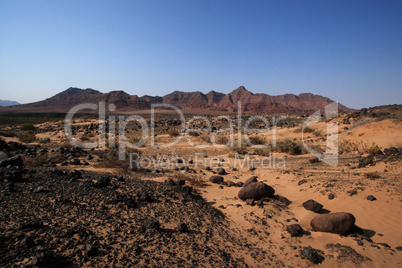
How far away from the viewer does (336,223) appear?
445 cm

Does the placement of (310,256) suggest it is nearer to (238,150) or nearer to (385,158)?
(385,158)

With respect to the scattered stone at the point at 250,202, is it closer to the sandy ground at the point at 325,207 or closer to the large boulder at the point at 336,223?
the sandy ground at the point at 325,207

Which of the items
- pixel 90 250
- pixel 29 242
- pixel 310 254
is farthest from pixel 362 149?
pixel 29 242

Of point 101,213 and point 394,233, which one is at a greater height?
point 101,213

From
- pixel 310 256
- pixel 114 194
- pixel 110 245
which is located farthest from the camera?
pixel 114 194

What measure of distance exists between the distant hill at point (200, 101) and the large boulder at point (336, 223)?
3256 inches

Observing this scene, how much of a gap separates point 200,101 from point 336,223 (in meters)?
129

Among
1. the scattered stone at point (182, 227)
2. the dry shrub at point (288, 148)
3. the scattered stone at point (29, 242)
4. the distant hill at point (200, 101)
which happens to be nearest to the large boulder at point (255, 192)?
the scattered stone at point (182, 227)

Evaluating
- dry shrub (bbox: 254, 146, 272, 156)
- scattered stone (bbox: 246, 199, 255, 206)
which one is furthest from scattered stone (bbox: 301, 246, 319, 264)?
dry shrub (bbox: 254, 146, 272, 156)

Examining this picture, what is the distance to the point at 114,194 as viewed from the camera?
509cm

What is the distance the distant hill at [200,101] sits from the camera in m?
91.2

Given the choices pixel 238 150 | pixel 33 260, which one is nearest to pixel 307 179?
pixel 238 150

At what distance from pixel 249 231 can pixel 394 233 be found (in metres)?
2.99

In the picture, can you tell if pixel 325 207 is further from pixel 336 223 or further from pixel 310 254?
pixel 310 254
